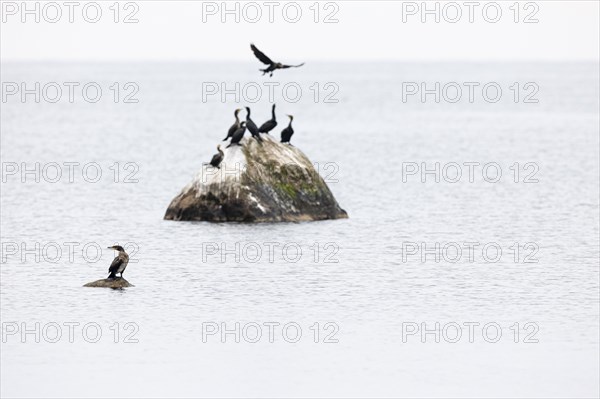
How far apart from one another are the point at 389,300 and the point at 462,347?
13.5 ft

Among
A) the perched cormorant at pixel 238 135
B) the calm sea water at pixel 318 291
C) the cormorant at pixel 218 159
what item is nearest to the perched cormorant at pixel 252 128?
the perched cormorant at pixel 238 135

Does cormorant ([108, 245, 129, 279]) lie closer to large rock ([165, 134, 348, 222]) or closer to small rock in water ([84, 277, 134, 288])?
small rock in water ([84, 277, 134, 288])

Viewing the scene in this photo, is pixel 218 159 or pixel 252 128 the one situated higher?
pixel 252 128

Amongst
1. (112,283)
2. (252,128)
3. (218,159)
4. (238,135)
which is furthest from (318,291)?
(252,128)

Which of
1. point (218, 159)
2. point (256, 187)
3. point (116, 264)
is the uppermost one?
point (218, 159)

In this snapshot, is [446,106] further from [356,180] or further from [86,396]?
[86,396]

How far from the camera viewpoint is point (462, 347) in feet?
79.6

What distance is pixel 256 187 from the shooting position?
1426 inches

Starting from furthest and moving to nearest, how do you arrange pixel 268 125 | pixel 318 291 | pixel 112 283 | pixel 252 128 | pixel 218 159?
pixel 268 125 < pixel 252 128 < pixel 218 159 < pixel 318 291 < pixel 112 283

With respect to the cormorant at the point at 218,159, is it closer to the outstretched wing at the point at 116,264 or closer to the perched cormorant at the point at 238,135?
the perched cormorant at the point at 238,135

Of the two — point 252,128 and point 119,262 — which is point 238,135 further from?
point 119,262

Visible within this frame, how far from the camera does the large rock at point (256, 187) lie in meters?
36.1

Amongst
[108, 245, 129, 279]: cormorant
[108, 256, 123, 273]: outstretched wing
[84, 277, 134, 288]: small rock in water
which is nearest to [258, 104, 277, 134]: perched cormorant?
[84, 277, 134, 288]: small rock in water

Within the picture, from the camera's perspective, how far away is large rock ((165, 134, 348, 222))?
3612cm
